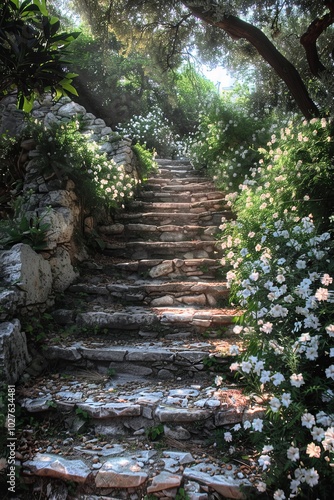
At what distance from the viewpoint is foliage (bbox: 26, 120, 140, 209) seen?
4484 mm

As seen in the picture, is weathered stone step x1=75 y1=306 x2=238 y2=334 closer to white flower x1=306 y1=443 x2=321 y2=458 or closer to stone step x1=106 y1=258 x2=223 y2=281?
stone step x1=106 y1=258 x2=223 y2=281

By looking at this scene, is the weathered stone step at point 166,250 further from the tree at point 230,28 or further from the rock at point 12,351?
the rock at point 12,351

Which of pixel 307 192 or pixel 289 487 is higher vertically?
pixel 307 192

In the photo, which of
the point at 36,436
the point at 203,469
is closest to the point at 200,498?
the point at 203,469

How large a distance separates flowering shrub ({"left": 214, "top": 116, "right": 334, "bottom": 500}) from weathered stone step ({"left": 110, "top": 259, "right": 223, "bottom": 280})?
1.03 m

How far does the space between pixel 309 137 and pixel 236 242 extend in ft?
3.66

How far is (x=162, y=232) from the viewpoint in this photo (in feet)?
16.7

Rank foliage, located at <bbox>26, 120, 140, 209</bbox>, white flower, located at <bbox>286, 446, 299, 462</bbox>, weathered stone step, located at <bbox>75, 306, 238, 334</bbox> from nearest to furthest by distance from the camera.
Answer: white flower, located at <bbox>286, 446, 299, 462</bbox> < weathered stone step, located at <bbox>75, 306, 238, 334</bbox> < foliage, located at <bbox>26, 120, 140, 209</bbox>

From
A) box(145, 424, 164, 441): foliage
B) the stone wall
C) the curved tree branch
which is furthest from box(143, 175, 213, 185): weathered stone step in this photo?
box(145, 424, 164, 441): foliage

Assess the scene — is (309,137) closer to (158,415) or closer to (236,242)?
(236,242)

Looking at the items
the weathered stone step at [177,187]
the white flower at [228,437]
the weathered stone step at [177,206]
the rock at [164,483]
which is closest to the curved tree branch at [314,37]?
the weathered stone step at [177,206]

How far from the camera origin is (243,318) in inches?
109

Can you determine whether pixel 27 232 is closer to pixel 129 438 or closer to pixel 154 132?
pixel 129 438

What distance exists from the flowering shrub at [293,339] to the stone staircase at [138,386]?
0.86 feet
